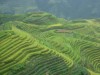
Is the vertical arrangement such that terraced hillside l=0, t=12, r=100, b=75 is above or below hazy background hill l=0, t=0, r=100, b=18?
below

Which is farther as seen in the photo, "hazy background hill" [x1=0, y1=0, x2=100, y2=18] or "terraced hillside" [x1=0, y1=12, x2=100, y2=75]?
"hazy background hill" [x1=0, y1=0, x2=100, y2=18]

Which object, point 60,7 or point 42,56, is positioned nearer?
point 42,56

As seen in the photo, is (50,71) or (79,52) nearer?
(50,71)

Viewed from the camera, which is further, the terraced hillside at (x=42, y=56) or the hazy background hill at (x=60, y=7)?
the hazy background hill at (x=60, y=7)

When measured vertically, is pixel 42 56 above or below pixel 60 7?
below

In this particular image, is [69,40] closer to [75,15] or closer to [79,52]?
[79,52]

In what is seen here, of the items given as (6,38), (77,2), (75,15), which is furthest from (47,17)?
(77,2)

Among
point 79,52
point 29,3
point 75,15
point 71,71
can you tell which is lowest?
point 71,71

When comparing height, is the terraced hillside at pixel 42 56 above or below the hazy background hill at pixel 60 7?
below
